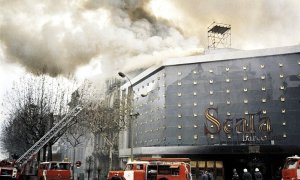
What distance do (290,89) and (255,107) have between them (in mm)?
5183

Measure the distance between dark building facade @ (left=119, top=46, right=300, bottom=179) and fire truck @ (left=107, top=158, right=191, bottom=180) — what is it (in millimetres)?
22872

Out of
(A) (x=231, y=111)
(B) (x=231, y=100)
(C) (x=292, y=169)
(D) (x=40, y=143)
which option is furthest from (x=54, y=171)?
(B) (x=231, y=100)

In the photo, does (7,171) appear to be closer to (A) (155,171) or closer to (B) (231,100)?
(A) (155,171)

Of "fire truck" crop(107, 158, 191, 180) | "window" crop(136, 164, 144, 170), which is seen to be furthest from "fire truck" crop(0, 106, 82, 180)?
"window" crop(136, 164, 144, 170)

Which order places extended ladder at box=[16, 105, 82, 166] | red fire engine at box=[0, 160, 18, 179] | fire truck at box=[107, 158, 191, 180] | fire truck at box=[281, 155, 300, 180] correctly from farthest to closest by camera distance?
extended ladder at box=[16, 105, 82, 166], red fire engine at box=[0, 160, 18, 179], fire truck at box=[107, 158, 191, 180], fire truck at box=[281, 155, 300, 180]

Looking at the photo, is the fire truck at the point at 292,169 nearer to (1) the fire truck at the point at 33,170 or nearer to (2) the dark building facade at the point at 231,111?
(1) the fire truck at the point at 33,170

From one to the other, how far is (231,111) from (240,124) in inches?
85.7

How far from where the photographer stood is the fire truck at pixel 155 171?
88.9 feet

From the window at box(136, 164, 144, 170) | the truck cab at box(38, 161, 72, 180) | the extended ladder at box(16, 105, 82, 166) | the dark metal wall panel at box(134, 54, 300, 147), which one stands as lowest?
the truck cab at box(38, 161, 72, 180)

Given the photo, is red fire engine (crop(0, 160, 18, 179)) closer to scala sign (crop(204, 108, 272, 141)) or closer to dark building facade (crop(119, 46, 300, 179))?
dark building facade (crop(119, 46, 300, 179))

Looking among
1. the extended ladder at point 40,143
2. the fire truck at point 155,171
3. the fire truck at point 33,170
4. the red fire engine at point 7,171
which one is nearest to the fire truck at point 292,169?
the fire truck at point 155,171

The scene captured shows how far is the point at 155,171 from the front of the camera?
27.6m

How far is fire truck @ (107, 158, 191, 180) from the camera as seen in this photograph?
27.1 metres

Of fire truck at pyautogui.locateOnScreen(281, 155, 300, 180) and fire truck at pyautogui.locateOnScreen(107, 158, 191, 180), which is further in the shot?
fire truck at pyautogui.locateOnScreen(107, 158, 191, 180)
